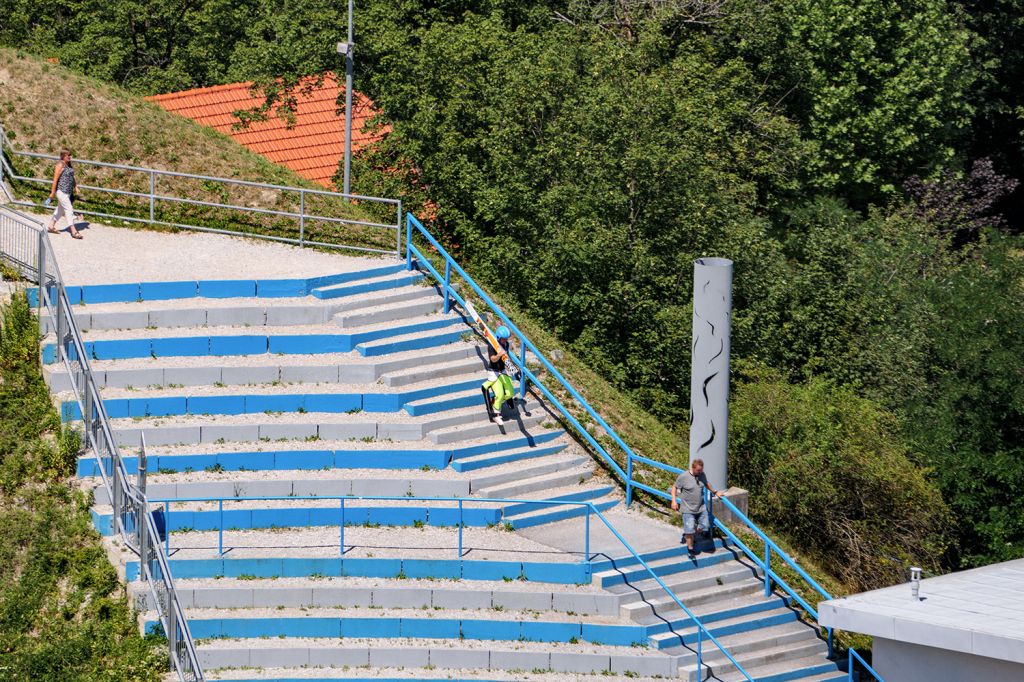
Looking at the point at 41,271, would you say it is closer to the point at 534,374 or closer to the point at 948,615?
the point at 534,374

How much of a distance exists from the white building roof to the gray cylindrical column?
3.95 meters

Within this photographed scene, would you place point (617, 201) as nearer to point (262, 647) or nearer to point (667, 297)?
point (667, 297)

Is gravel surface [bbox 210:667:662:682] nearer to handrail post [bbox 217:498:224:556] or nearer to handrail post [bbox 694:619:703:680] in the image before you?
handrail post [bbox 694:619:703:680]

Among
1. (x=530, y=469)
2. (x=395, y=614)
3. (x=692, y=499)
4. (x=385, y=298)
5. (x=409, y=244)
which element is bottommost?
(x=395, y=614)

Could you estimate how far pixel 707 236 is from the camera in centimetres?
2911

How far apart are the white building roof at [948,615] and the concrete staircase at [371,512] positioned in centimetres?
191

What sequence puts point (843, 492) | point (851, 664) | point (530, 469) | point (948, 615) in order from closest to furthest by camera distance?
1. point (948, 615)
2. point (851, 664)
3. point (530, 469)
4. point (843, 492)

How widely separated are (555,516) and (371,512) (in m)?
2.73

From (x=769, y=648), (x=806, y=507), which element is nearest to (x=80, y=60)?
(x=806, y=507)

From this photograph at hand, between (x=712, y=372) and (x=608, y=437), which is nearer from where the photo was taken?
(x=712, y=372)

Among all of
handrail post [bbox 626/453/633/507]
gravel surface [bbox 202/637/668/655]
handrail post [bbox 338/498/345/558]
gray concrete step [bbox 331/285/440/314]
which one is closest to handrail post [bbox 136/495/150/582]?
gravel surface [bbox 202/637/668/655]

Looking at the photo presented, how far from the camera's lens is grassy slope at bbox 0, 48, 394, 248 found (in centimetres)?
2747

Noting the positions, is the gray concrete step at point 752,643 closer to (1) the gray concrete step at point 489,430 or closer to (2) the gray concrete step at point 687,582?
(2) the gray concrete step at point 687,582

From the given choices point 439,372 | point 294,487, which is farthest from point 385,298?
point 294,487
